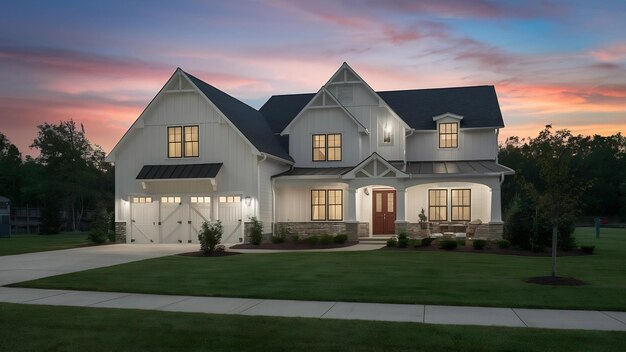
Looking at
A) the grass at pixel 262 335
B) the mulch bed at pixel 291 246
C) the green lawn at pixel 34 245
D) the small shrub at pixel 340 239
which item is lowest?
the green lawn at pixel 34 245

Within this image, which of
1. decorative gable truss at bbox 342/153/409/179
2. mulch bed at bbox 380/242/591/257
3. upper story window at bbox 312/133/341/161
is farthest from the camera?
upper story window at bbox 312/133/341/161

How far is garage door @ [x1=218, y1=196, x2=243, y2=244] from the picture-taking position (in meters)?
28.9

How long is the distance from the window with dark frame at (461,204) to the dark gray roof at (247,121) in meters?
9.76

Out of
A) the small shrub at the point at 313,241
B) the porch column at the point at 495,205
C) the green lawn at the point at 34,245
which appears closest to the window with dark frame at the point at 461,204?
the porch column at the point at 495,205

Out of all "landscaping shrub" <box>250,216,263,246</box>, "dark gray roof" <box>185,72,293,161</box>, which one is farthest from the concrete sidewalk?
"dark gray roof" <box>185,72,293,161</box>

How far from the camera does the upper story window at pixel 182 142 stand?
29953 mm

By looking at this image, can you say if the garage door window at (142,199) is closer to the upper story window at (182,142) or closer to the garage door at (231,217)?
the upper story window at (182,142)

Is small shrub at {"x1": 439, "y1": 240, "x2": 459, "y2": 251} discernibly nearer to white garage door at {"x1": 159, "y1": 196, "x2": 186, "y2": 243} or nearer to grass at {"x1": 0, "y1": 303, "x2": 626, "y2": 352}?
white garage door at {"x1": 159, "y1": 196, "x2": 186, "y2": 243}

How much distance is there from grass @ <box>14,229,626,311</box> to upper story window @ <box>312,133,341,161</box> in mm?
11886

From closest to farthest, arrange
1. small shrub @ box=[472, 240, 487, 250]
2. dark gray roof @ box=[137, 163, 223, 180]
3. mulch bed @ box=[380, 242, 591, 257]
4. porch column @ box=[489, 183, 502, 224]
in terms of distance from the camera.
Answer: mulch bed @ box=[380, 242, 591, 257] → small shrub @ box=[472, 240, 487, 250] → porch column @ box=[489, 183, 502, 224] → dark gray roof @ box=[137, 163, 223, 180]

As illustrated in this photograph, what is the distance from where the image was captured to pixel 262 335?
7.95 meters

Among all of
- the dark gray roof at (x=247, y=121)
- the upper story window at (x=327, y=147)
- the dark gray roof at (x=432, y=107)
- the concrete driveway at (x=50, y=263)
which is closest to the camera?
the concrete driveway at (x=50, y=263)

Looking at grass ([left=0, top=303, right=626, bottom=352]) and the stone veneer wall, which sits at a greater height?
grass ([left=0, top=303, right=626, bottom=352])

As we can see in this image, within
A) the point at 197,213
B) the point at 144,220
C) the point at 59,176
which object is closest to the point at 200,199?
the point at 197,213
